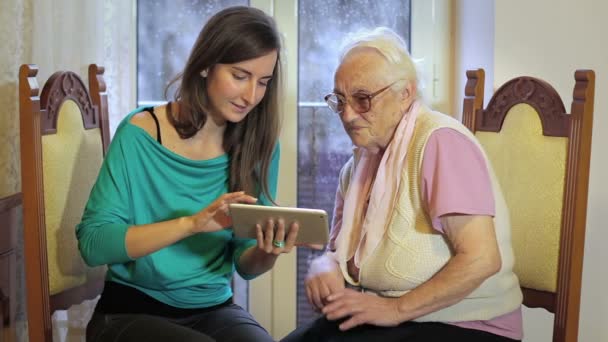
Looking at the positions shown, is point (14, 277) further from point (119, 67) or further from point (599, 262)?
point (599, 262)

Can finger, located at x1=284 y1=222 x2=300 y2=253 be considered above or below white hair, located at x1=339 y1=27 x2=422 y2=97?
below

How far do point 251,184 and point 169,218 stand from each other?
23cm

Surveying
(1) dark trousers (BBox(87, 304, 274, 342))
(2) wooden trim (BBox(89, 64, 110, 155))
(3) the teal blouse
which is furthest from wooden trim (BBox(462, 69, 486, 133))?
(2) wooden trim (BBox(89, 64, 110, 155))

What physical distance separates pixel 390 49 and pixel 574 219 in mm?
628

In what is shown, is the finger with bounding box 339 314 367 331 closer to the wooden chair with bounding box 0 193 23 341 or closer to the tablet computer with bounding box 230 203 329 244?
the tablet computer with bounding box 230 203 329 244

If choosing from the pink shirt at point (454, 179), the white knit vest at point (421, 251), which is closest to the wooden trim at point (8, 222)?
the white knit vest at point (421, 251)

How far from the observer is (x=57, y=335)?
2377mm

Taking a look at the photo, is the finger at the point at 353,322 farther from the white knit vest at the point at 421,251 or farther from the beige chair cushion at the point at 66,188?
the beige chair cushion at the point at 66,188

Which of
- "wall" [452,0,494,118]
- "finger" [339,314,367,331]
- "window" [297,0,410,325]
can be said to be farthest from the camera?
"window" [297,0,410,325]

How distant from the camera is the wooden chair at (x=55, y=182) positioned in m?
1.80

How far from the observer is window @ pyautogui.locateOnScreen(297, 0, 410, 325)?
275cm

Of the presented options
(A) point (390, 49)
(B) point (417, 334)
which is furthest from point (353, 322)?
(A) point (390, 49)

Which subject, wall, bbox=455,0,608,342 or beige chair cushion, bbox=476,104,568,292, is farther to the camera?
wall, bbox=455,0,608,342

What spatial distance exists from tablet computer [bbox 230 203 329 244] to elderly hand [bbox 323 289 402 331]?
13 cm
